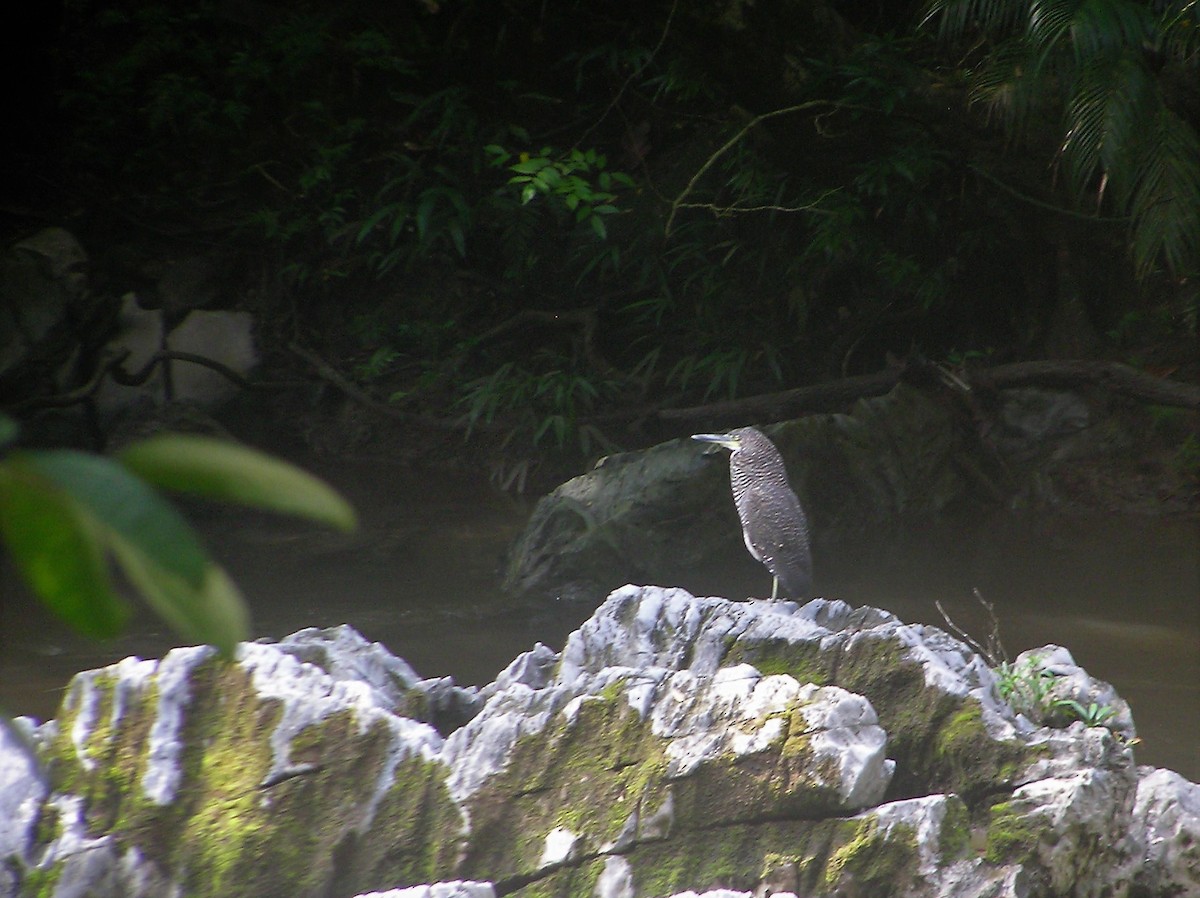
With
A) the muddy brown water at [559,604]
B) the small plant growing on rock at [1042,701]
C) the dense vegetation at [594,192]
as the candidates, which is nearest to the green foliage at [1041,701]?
the small plant growing on rock at [1042,701]

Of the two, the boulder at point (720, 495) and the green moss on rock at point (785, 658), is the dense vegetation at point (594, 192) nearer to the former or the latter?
the boulder at point (720, 495)

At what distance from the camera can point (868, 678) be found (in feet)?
8.20

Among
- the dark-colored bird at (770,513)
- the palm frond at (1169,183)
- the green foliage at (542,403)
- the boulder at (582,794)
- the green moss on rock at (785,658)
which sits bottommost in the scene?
the boulder at (582,794)

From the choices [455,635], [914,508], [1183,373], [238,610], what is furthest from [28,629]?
[1183,373]

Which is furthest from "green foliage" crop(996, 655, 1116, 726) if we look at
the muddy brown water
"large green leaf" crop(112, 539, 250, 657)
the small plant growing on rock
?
"large green leaf" crop(112, 539, 250, 657)

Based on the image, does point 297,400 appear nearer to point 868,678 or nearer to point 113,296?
point 113,296

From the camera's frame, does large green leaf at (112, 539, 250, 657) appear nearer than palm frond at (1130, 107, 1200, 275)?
Yes

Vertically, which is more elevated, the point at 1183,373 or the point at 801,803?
the point at 1183,373

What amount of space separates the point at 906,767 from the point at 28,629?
3.67 meters

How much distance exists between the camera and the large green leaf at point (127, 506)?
1.04 ft

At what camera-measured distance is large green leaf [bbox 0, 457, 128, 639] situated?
0.32 m

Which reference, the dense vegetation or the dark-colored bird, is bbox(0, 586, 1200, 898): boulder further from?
the dense vegetation

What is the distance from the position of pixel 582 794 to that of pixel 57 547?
2005 millimetres

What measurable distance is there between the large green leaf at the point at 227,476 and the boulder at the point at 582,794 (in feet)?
6.00
